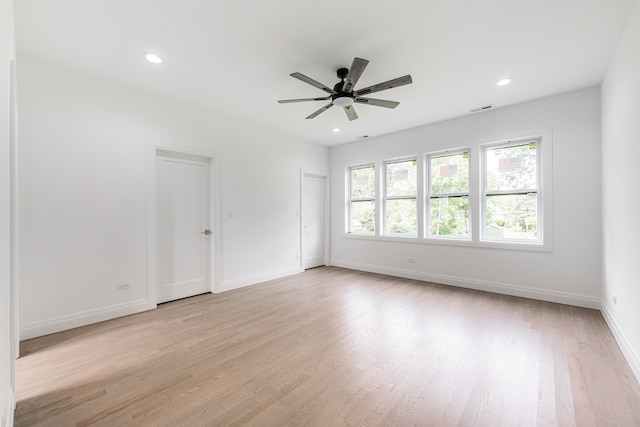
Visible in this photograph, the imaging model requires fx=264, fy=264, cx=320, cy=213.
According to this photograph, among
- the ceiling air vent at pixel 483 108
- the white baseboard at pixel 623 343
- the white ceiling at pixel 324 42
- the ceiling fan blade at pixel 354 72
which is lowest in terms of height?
the white baseboard at pixel 623 343

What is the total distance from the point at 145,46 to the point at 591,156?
5.34 m

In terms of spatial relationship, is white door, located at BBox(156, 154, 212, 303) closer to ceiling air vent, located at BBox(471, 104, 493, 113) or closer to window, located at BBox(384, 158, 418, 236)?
window, located at BBox(384, 158, 418, 236)

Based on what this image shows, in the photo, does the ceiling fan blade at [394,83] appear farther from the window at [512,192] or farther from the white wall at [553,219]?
the window at [512,192]

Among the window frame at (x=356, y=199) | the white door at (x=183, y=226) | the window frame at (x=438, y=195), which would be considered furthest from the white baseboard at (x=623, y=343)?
the white door at (x=183, y=226)

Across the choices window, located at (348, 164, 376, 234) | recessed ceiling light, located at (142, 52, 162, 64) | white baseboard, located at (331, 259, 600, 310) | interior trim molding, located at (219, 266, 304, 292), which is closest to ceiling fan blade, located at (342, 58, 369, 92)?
recessed ceiling light, located at (142, 52, 162, 64)

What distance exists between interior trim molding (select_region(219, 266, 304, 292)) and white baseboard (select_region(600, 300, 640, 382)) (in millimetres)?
4482

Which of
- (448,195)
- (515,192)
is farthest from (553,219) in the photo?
(448,195)

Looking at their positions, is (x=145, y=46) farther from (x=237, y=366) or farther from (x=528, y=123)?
(x=528, y=123)

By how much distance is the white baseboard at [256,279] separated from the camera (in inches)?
171

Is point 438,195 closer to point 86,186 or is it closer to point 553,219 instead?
point 553,219

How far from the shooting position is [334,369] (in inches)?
85.7

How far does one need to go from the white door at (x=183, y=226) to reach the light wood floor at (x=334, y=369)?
48cm

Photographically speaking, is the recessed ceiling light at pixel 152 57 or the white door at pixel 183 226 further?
the white door at pixel 183 226

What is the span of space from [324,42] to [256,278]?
3.78 meters
